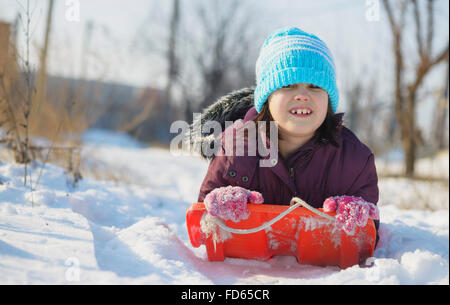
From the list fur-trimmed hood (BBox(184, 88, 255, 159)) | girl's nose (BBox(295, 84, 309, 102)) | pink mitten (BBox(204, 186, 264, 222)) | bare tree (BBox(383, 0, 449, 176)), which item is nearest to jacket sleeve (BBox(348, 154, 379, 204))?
girl's nose (BBox(295, 84, 309, 102))

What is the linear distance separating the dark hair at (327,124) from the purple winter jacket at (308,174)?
3 cm

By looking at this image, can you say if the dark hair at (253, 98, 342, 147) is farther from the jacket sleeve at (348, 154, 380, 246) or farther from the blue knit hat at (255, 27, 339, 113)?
the jacket sleeve at (348, 154, 380, 246)

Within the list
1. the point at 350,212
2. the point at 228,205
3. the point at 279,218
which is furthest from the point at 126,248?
the point at 350,212

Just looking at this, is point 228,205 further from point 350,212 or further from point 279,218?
point 350,212

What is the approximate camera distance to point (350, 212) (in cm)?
138

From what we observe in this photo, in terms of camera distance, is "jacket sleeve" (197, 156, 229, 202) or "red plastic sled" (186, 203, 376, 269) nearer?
"red plastic sled" (186, 203, 376, 269)

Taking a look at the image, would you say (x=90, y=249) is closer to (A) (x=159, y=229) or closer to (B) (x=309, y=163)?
(A) (x=159, y=229)

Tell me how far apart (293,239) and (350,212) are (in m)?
0.31

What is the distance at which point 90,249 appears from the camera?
50.0 inches

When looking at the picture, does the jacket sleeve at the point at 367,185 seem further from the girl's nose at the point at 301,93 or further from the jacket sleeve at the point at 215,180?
the jacket sleeve at the point at 215,180

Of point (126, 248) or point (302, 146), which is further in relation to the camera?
point (302, 146)

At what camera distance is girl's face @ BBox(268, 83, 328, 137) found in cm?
162
